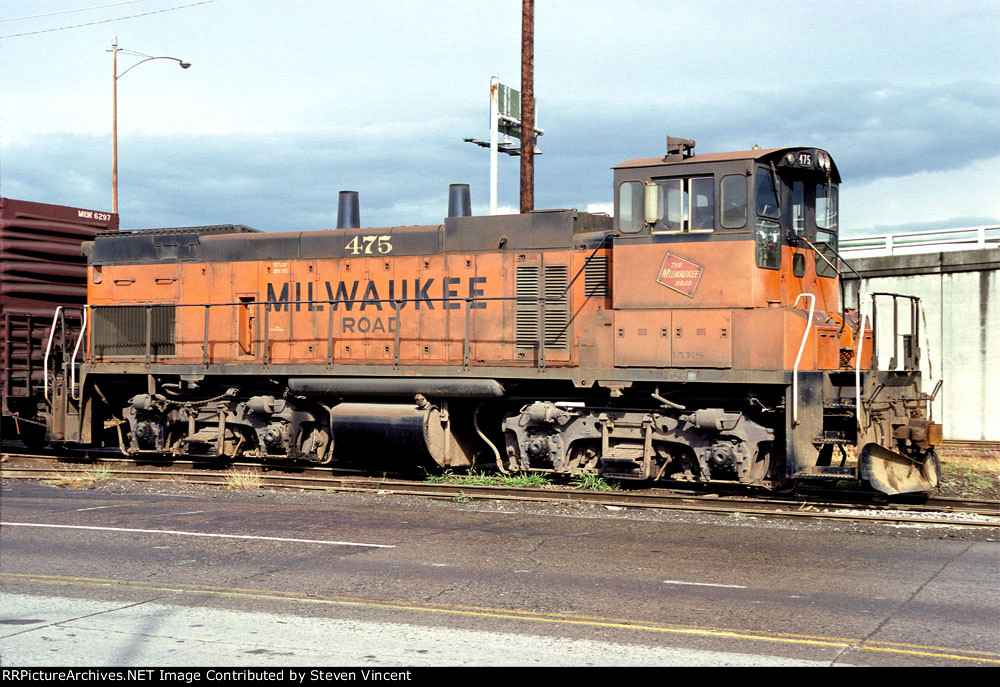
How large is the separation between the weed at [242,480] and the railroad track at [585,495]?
8 cm

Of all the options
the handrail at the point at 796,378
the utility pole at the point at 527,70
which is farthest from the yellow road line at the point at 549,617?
the utility pole at the point at 527,70

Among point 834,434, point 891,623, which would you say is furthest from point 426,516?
point 891,623

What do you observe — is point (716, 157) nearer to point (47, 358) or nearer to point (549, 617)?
point (549, 617)

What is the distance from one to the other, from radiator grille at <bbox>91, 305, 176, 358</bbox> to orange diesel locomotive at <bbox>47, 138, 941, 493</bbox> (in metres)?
0.04

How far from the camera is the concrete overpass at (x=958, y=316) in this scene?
19.1 m

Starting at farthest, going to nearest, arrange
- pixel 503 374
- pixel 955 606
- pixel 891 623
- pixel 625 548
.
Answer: pixel 503 374 < pixel 625 548 < pixel 955 606 < pixel 891 623

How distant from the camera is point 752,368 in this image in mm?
11172

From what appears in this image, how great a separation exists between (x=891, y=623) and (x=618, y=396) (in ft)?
20.1

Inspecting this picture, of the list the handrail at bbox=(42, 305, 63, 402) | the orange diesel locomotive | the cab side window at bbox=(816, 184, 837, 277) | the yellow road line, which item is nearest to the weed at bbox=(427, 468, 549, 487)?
the orange diesel locomotive

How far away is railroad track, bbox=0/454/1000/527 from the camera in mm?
10562

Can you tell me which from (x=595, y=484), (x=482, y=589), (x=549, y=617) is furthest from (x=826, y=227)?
(x=549, y=617)

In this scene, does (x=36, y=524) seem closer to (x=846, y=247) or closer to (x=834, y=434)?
(x=834, y=434)

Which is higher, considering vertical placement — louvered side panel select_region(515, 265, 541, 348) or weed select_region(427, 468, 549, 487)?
louvered side panel select_region(515, 265, 541, 348)

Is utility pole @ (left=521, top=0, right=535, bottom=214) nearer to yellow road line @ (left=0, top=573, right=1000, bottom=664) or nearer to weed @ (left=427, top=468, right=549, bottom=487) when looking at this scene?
weed @ (left=427, top=468, right=549, bottom=487)
